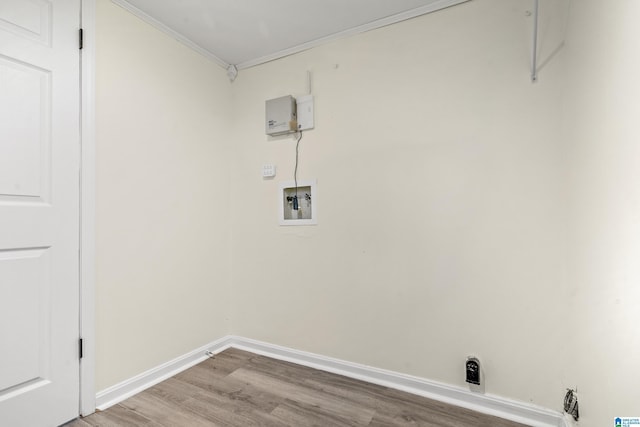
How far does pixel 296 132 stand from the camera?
2.37 metres

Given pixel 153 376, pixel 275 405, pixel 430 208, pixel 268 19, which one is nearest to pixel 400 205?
pixel 430 208

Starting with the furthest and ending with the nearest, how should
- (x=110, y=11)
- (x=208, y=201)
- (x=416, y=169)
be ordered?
Answer: (x=208, y=201), (x=416, y=169), (x=110, y=11)

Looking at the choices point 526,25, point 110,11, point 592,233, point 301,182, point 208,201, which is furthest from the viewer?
point 208,201

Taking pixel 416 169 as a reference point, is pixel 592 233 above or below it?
below

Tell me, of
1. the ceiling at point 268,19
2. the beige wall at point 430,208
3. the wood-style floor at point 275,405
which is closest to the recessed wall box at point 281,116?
the beige wall at point 430,208

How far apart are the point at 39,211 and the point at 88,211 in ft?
0.70

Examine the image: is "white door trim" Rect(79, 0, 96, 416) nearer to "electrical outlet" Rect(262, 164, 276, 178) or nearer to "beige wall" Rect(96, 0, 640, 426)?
"beige wall" Rect(96, 0, 640, 426)

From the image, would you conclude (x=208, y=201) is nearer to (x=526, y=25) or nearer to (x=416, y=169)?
(x=416, y=169)

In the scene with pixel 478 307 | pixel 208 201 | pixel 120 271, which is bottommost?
pixel 478 307

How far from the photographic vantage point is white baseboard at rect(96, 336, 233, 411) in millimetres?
1761

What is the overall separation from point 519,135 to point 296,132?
4.87 feet

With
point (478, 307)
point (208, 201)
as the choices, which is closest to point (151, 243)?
point (208, 201)

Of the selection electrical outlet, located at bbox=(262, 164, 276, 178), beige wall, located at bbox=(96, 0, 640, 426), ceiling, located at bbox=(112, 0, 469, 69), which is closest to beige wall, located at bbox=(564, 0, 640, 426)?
beige wall, located at bbox=(96, 0, 640, 426)

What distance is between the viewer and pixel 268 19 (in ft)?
6.77
